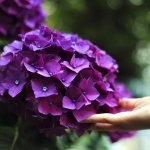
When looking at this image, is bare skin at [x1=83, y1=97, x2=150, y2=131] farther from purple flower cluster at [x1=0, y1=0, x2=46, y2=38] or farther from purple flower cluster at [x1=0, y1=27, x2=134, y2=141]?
purple flower cluster at [x1=0, y1=0, x2=46, y2=38]

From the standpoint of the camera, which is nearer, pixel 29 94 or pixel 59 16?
pixel 29 94

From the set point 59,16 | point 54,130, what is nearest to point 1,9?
point 54,130

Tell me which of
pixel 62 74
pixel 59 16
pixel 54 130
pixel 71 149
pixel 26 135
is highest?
pixel 62 74

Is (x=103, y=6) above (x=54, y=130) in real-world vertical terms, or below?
below

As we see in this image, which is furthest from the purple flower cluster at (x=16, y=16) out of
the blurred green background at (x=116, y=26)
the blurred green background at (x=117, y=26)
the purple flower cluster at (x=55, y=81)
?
the blurred green background at (x=116, y=26)

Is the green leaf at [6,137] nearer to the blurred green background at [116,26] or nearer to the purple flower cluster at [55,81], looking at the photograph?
the purple flower cluster at [55,81]

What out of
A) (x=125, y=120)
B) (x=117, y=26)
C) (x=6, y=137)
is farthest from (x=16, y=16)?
(x=117, y=26)

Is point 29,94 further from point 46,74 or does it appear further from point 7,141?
point 7,141
